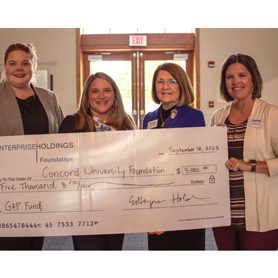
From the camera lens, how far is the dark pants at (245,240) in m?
1.68

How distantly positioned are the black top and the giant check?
0.18 m

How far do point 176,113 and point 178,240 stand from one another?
2.31 ft

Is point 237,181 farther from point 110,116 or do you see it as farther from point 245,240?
point 110,116

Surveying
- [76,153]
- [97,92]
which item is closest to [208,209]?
[76,153]

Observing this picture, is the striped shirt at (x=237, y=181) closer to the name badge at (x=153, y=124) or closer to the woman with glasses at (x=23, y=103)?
the name badge at (x=153, y=124)

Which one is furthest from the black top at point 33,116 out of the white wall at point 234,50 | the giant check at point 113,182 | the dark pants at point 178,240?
the white wall at point 234,50

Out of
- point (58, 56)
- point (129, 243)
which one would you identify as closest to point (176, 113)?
point (129, 243)

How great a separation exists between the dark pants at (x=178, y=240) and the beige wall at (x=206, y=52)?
173 inches

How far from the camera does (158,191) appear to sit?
173 centimetres

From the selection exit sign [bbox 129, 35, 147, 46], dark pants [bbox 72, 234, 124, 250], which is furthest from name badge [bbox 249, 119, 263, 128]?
exit sign [bbox 129, 35, 147, 46]

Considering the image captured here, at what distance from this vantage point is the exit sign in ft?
19.5

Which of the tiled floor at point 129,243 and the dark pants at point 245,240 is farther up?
the dark pants at point 245,240

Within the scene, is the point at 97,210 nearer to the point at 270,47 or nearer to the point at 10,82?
the point at 10,82

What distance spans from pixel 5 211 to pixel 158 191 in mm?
817
